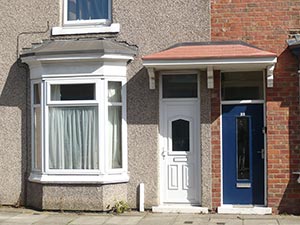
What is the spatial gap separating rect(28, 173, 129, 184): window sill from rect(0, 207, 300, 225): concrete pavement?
603 millimetres

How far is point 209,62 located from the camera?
9844mm

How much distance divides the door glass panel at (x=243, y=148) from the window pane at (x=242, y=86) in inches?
17.4

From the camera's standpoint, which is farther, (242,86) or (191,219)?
(242,86)

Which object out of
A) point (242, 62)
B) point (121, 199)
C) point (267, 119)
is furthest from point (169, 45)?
point (121, 199)

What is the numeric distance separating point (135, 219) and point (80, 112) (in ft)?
7.81

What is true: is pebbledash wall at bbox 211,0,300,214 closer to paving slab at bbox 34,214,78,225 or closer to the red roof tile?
the red roof tile

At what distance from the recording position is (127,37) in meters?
10.8

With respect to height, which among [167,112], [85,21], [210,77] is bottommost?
[167,112]

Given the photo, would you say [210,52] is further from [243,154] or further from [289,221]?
[289,221]

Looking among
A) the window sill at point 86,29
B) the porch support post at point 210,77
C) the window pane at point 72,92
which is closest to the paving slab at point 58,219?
the window pane at point 72,92

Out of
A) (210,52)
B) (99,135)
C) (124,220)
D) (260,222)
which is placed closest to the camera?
(260,222)

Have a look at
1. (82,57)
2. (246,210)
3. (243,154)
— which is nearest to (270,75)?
(243,154)

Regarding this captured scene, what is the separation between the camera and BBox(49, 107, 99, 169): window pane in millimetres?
10656

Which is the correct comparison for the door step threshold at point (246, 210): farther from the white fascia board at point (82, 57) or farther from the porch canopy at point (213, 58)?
the white fascia board at point (82, 57)
